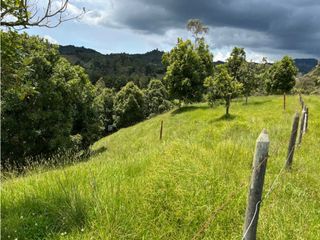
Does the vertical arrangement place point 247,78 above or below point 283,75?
below

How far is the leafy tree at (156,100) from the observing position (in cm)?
8225

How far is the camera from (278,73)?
184 ft

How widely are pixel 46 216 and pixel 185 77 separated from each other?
41.9 meters

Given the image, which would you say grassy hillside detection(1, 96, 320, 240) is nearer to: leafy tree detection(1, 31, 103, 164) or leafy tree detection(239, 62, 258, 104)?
leafy tree detection(1, 31, 103, 164)

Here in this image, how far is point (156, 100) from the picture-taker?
83125mm

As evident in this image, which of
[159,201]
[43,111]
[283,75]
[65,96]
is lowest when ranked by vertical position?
[43,111]

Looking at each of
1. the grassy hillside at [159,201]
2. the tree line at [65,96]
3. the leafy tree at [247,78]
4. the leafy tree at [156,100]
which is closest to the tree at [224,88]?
the tree line at [65,96]

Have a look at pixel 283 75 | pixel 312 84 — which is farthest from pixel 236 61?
pixel 312 84

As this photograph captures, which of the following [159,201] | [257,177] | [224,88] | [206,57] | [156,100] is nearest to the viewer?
[257,177]

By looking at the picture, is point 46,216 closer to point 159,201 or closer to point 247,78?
point 159,201

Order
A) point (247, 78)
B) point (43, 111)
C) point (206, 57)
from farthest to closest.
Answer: point (206, 57), point (247, 78), point (43, 111)

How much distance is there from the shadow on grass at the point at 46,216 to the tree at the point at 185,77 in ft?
132

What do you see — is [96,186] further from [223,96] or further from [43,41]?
[223,96]

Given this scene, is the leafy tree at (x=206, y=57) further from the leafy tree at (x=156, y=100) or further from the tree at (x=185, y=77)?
the leafy tree at (x=156, y=100)
